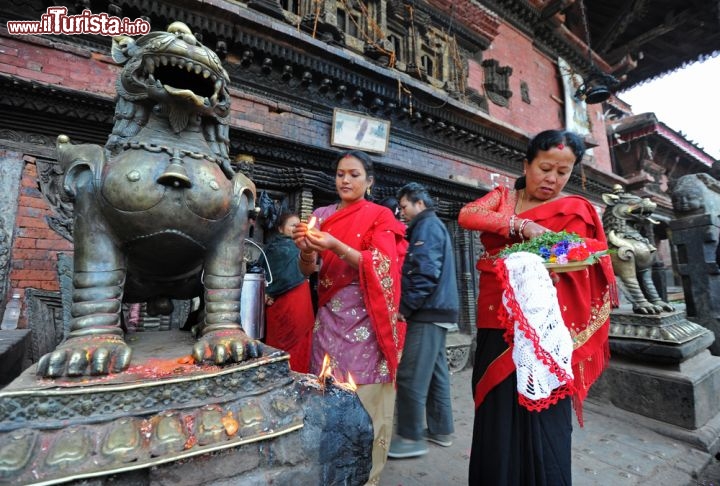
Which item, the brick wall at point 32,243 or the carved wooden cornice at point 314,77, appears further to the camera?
the carved wooden cornice at point 314,77

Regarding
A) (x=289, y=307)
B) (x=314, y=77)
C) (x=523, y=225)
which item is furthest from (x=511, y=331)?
(x=314, y=77)

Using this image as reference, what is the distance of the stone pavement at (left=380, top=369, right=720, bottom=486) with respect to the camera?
6.45 feet

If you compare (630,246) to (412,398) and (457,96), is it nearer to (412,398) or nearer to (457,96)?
(412,398)

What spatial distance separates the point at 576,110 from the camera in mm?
9016

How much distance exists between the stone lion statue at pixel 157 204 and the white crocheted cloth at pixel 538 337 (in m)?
0.93

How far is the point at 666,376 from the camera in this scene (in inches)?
108

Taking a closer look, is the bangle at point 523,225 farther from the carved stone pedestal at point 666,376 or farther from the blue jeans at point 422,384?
the carved stone pedestal at point 666,376

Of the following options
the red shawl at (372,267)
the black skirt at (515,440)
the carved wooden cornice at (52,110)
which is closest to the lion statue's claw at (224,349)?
the red shawl at (372,267)

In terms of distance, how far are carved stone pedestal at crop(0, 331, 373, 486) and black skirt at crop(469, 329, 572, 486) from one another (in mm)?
681

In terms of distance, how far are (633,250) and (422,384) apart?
2529mm

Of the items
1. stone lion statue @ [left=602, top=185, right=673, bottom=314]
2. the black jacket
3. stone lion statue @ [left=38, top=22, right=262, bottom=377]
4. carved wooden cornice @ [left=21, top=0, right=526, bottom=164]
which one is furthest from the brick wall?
stone lion statue @ [left=602, top=185, right=673, bottom=314]

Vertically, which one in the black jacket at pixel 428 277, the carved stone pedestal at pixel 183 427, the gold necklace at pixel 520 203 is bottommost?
the carved stone pedestal at pixel 183 427

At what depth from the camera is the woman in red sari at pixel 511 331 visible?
1.28 metres

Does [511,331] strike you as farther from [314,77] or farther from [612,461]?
[314,77]
